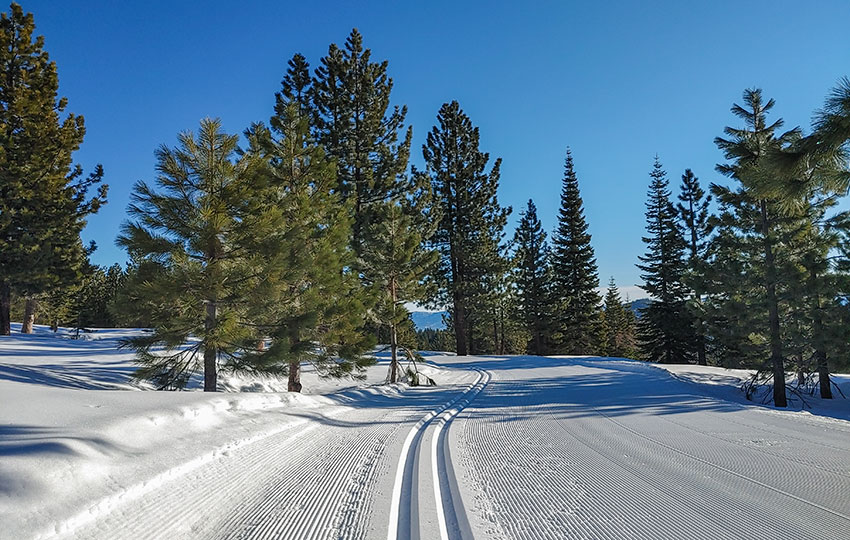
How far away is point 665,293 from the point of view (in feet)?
106

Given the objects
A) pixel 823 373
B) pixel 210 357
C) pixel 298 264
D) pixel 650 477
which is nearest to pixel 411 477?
pixel 650 477

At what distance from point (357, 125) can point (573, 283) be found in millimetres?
23322

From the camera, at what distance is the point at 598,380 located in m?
13.7

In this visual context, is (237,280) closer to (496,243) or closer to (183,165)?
(183,165)

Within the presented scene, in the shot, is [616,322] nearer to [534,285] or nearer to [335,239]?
[534,285]

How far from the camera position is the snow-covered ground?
2.49 metres

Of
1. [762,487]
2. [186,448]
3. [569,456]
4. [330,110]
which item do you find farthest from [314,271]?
[330,110]

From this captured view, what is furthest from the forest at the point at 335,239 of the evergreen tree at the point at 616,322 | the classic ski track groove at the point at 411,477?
the evergreen tree at the point at 616,322

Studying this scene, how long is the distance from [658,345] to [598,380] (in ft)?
77.0

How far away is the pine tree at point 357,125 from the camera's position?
72.7 feet

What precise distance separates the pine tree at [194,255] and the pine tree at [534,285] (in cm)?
2800

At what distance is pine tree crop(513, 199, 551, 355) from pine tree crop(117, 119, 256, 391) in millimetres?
28001

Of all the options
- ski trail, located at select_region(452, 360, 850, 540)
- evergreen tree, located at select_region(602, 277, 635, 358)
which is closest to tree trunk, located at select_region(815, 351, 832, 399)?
ski trail, located at select_region(452, 360, 850, 540)

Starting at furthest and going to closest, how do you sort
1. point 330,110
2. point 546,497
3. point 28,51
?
point 330,110, point 28,51, point 546,497
